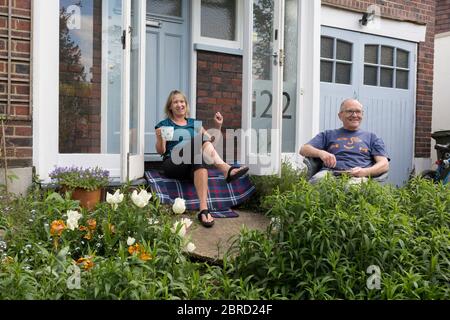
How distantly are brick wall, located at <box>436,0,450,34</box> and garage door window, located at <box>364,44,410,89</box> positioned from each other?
3605 mm

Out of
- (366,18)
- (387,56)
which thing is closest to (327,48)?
(366,18)

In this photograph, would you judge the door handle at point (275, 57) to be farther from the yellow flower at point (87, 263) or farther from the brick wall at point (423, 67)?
the yellow flower at point (87, 263)

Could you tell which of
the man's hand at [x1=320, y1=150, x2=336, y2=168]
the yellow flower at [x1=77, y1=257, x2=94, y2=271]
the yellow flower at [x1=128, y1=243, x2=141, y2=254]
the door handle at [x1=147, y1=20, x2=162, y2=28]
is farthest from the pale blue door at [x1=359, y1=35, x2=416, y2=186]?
the yellow flower at [x1=77, y1=257, x2=94, y2=271]

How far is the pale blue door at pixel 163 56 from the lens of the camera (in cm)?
575

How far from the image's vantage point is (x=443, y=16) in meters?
10.3

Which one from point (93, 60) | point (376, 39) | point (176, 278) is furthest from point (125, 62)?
point (376, 39)

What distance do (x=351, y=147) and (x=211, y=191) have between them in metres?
1.27

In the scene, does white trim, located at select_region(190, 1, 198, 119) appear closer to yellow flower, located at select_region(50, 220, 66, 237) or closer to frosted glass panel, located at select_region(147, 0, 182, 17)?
frosted glass panel, located at select_region(147, 0, 182, 17)

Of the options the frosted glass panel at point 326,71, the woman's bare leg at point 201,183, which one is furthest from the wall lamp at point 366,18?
the woman's bare leg at point 201,183

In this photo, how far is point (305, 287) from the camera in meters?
2.60

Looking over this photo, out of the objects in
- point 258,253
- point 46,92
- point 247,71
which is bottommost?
point 258,253

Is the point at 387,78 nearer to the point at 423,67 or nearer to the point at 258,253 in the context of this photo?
the point at 423,67

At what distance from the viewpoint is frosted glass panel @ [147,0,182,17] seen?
227 inches
